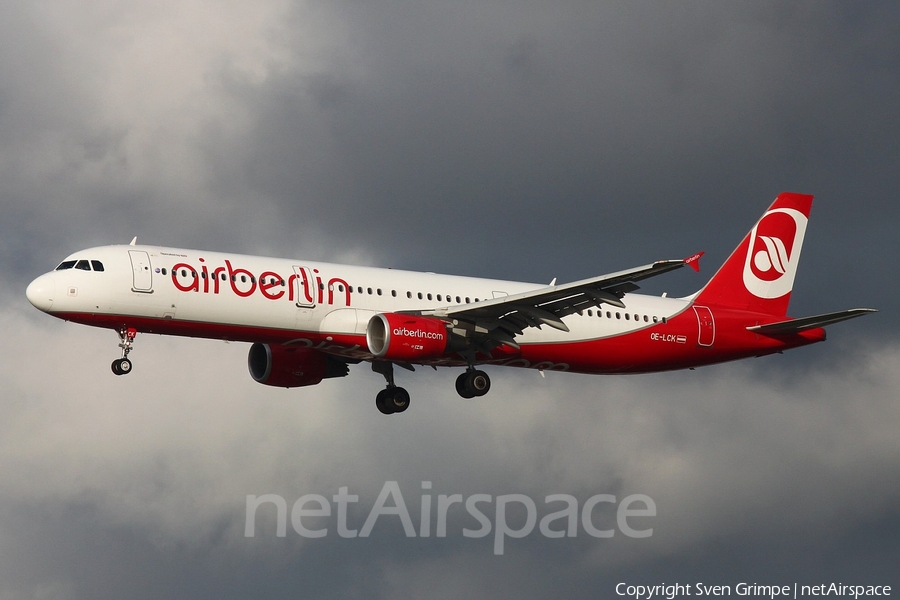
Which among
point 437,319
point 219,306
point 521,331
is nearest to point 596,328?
point 521,331

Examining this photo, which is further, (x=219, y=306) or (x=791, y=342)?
(x=791, y=342)

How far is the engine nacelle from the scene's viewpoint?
2203 inches

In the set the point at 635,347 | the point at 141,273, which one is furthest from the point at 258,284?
the point at 635,347

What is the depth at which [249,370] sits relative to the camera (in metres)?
57.5

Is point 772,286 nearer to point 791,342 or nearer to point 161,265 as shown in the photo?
point 791,342

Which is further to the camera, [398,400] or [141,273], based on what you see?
[398,400]

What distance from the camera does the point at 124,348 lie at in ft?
159

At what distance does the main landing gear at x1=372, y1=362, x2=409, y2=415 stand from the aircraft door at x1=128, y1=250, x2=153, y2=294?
11.6 metres

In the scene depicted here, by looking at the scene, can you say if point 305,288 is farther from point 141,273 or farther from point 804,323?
point 804,323

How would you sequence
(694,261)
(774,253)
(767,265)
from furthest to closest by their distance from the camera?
(774,253), (767,265), (694,261)

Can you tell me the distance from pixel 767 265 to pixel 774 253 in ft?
2.89

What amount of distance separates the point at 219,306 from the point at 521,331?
12.0 meters

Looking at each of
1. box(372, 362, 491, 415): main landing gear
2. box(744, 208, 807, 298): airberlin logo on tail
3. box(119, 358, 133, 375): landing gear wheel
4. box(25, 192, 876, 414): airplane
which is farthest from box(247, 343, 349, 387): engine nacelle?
box(744, 208, 807, 298): airberlin logo on tail

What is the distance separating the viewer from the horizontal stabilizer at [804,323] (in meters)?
51.5
